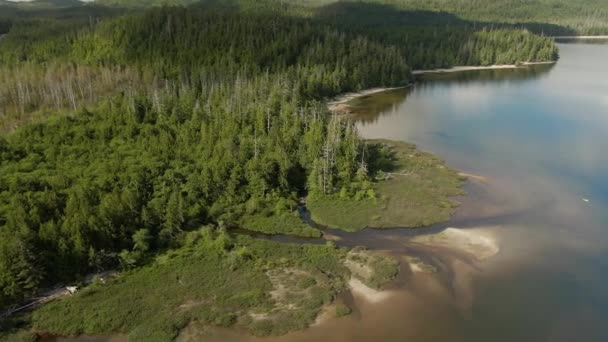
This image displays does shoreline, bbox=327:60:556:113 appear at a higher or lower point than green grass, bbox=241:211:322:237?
higher

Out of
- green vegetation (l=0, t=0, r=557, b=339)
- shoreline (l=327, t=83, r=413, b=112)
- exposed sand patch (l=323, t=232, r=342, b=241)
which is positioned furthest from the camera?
shoreline (l=327, t=83, r=413, b=112)

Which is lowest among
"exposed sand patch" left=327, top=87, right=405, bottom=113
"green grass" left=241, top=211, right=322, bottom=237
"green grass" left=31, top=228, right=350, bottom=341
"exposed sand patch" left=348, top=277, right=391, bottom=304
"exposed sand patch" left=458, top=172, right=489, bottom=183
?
"exposed sand patch" left=348, top=277, right=391, bottom=304

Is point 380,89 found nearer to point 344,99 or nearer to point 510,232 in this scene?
point 344,99

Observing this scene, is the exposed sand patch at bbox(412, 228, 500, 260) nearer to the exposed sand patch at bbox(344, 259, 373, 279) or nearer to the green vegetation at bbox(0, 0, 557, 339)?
the green vegetation at bbox(0, 0, 557, 339)

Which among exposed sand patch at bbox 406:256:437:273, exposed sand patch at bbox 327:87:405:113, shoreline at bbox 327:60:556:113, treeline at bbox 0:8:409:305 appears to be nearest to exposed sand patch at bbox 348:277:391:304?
exposed sand patch at bbox 406:256:437:273

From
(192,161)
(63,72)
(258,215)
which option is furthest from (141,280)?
(63,72)

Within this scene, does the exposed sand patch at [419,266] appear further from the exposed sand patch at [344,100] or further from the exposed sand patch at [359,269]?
the exposed sand patch at [344,100]

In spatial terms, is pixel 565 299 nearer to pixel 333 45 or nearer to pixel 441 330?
pixel 441 330

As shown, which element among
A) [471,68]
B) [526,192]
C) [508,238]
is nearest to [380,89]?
[471,68]
